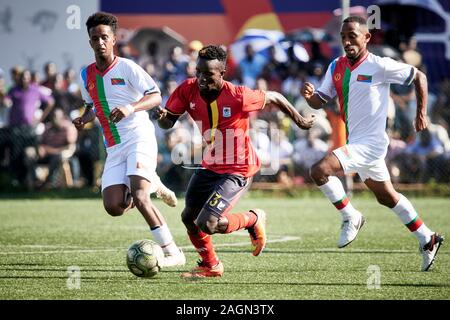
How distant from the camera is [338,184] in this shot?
10203mm

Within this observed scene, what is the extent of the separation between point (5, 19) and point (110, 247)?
13363 millimetres

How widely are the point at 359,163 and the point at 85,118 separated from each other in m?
2.82

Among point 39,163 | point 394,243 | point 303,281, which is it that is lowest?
point 39,163

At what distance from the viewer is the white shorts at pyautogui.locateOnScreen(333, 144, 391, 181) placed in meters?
9.73

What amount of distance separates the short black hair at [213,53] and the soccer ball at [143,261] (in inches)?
70.2

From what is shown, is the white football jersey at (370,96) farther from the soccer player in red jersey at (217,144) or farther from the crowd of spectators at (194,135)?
the crowd of spectators at (194,135)

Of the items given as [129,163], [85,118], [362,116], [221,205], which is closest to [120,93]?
[85,118]

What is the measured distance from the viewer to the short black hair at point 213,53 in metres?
8.59

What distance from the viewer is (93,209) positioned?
16641 millimetres

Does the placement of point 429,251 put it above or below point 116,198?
below

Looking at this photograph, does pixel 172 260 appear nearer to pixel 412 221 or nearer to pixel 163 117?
pixel 163 117
